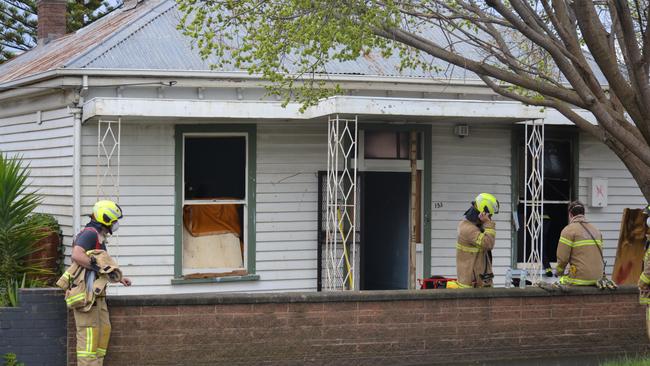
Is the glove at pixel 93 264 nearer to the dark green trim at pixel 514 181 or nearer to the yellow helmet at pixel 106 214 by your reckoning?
the yellow helmet at pixel 106 214

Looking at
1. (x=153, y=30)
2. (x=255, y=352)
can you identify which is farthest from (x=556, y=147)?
(x=255, y=352)

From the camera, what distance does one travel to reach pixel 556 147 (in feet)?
52.0

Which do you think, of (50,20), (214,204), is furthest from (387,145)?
(50,20)

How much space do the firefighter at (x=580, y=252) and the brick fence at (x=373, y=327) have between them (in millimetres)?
195

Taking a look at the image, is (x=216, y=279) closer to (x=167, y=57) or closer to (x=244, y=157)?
(x=244, y=157)

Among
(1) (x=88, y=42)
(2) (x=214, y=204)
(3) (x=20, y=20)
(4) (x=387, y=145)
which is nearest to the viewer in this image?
(2) (x=214, y=204)

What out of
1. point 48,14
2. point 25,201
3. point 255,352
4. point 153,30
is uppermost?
point 48,14

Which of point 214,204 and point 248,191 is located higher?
point 248,191

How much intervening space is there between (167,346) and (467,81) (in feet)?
21.6

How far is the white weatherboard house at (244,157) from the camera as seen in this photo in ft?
43.3

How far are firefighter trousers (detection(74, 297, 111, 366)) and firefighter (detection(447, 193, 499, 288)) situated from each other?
3.92m

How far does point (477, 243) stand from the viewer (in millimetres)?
10789

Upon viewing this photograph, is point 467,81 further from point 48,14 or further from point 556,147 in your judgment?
point 48,14

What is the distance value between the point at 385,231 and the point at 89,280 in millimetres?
7308
